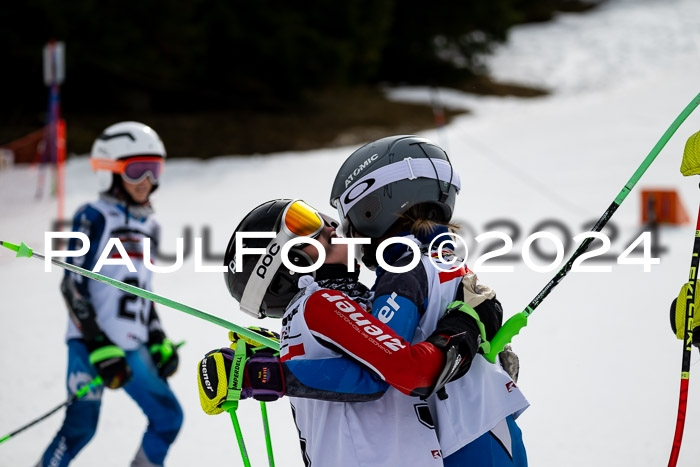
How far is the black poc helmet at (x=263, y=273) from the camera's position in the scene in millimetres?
2365

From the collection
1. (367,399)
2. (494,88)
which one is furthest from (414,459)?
(494,88)

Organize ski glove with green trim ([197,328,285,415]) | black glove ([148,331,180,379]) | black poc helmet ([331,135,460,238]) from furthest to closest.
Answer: black glove ([148,331,180,379]) < black poc helmet ([331,135,460,238]) < ski glove with green trim ([197,328,285,415])

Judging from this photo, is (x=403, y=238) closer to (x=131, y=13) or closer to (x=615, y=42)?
(x=131, y=13)

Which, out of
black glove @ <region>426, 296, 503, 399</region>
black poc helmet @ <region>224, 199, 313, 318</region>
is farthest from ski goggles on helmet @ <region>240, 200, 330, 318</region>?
black glove @ <region>426, 296, 503, 399</region>

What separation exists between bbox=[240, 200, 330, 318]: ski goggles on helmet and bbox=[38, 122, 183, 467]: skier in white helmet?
1.94 meters

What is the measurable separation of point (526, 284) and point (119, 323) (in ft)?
16.5

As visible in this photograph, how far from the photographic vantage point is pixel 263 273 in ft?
7.73

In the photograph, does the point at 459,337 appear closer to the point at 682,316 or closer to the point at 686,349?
the point at 686,349

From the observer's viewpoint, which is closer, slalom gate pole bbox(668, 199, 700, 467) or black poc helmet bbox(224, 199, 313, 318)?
slalom gate pole bbox(668, 199, 700, 467)

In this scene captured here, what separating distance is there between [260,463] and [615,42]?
103 feet

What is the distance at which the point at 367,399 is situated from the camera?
6.82 feet

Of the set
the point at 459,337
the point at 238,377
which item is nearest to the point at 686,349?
the point at 459,337

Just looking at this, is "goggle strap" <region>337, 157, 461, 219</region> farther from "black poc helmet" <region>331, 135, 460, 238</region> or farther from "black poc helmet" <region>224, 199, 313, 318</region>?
"black poc helmet" <region>224, 199, 313, 318</region>

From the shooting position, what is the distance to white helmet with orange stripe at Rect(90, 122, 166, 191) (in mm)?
4473
